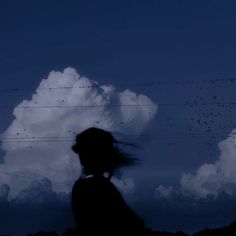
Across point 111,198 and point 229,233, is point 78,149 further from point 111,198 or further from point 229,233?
point 229,233

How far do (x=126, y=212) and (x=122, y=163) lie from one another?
40cm

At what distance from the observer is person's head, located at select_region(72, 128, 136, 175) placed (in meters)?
4.32

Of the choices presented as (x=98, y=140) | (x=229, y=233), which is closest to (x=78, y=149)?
(x=98, y=140)

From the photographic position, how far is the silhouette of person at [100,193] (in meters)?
4.03

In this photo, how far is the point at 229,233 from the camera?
8288 cm

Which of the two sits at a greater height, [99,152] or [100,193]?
[99,152]

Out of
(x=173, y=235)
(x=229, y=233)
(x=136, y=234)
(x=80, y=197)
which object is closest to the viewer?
(x=136, y=234)

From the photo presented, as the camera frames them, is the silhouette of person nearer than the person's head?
Yes

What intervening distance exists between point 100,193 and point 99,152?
377mm

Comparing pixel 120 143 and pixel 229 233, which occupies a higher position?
pixel 229 233

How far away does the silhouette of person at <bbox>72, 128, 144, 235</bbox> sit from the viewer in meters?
4.03

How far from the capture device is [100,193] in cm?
414

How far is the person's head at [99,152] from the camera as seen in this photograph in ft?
14.2

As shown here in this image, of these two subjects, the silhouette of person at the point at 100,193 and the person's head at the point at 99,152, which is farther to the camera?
the person's head at the point at 99,152
